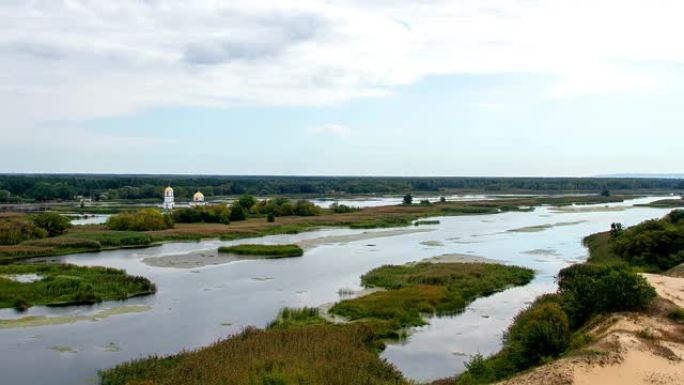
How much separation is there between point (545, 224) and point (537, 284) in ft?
123

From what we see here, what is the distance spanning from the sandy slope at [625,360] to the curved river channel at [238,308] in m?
3.87

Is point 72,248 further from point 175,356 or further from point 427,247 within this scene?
point 175,356

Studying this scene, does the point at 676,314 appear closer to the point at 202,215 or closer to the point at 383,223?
the point at 383,223

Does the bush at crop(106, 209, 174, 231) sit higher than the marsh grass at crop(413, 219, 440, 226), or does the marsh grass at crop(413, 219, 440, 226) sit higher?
the bush at crop(106, 209, 174, 231)

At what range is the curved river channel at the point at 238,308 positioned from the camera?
17.4 m

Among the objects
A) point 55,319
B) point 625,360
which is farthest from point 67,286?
point 625,360

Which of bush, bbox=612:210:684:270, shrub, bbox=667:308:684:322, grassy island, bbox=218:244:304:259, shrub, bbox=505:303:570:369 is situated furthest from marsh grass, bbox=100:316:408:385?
grassy island, bbox=218:244:304:259

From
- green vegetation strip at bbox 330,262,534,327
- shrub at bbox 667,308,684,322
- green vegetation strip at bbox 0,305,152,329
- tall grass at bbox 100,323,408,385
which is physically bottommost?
green vegetation strip at bbox 0,305,152,329

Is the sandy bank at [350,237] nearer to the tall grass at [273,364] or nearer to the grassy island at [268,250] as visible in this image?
the grassy island at [268,250]

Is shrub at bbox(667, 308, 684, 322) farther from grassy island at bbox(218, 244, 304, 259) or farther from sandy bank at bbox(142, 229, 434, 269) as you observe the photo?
grassy island at bbox(218, 244, 304, 259)

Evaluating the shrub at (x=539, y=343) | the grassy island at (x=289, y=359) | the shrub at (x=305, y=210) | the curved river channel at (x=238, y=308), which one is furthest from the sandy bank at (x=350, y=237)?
the shrub at (x=539, y=343)

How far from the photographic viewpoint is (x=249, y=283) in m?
29.9

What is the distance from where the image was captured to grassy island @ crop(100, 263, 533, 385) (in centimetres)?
1419

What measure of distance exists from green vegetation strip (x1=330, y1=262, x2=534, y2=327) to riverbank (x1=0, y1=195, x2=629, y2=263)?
891 inches
